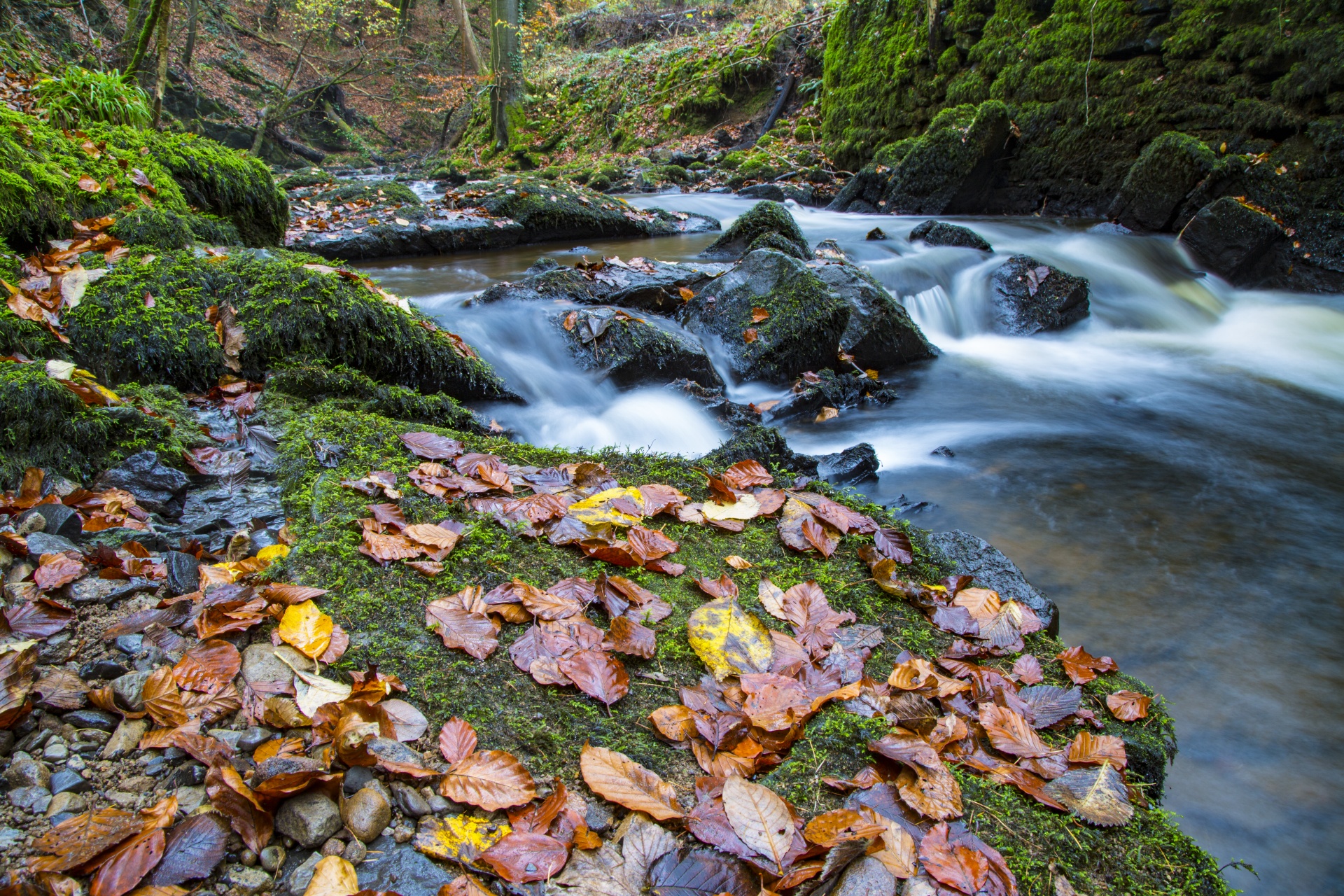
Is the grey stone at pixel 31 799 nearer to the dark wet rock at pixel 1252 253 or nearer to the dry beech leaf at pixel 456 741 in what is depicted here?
the dry beech leaf at pixel 456 741

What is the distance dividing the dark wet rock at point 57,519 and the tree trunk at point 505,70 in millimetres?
20289

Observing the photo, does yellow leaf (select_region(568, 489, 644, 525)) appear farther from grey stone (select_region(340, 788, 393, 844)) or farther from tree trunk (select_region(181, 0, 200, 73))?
tree trunk (select_region(181, 0, 200, 73))

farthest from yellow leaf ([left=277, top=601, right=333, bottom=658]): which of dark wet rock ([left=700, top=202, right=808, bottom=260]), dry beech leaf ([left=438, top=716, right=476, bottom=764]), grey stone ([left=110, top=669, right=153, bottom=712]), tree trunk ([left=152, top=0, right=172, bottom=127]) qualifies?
dark wet rock ([left=700, top=202, right=808, bottom=260])

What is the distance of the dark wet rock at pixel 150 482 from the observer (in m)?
2.29

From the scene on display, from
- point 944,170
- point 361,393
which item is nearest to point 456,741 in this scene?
point 361,393

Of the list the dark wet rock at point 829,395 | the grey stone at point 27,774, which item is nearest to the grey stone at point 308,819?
the grey stone at point 27,774

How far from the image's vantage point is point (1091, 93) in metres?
10.2

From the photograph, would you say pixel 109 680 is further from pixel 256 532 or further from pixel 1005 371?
pixel 1005 371

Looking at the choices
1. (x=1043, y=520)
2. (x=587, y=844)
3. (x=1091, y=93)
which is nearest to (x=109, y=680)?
(x=587, y=844)

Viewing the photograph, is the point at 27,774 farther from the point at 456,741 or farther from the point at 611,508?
the point at 611,508

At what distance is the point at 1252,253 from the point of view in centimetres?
852

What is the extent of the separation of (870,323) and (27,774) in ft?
20.4

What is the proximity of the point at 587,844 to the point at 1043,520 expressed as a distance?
3930mm

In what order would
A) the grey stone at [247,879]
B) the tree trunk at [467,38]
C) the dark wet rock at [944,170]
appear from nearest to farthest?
the grey stone at [247,879]
the dark wet rock at [944,170]
the tree trunk at [467,38]
